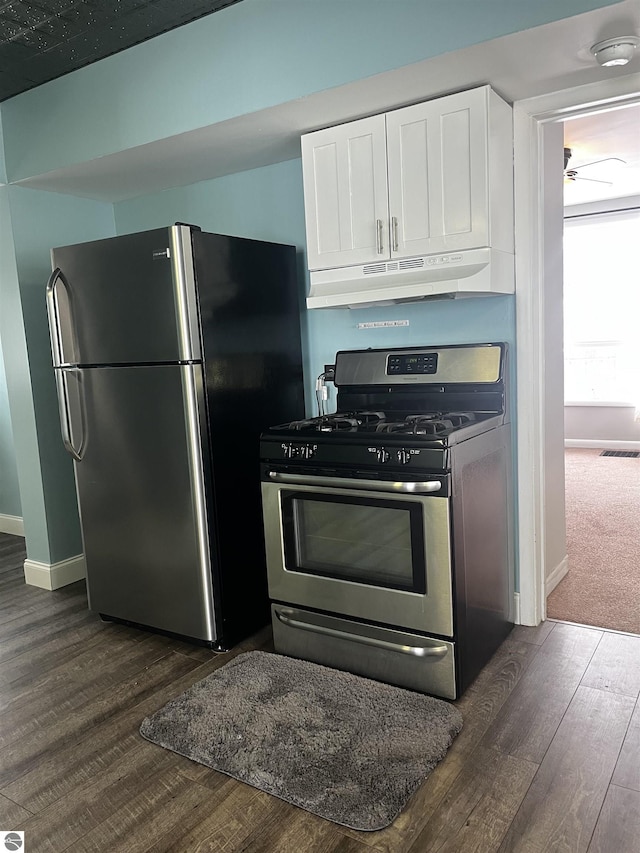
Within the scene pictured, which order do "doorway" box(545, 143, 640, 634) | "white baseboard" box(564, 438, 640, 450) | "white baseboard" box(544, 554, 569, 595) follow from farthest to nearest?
"white baseboard" box(564, 438, 640, 450)
"doorway" box(545, 143, 640, 634)
"white baseboard" box(544, 554, 569, 595)

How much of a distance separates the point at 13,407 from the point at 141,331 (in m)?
1.38


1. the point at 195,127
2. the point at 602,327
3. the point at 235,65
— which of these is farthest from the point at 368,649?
the point at 602,327

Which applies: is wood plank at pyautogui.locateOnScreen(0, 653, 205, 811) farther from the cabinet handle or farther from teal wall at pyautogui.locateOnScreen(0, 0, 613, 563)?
the cabinet handle

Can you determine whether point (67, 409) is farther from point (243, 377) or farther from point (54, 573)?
point (54, 573)

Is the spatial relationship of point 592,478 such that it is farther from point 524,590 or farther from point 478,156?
point 478,156

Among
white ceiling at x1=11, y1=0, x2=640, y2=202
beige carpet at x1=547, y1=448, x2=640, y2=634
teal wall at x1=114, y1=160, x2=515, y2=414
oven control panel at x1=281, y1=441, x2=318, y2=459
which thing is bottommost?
beige carpet at x1=547, y1=448, x2=640, y2=634

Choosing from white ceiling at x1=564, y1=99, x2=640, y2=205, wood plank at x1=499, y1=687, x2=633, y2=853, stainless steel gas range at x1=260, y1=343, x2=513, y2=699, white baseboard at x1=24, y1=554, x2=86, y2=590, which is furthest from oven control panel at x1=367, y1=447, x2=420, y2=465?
white baseboard at x1=24, y1=554, x2=86, y2=590

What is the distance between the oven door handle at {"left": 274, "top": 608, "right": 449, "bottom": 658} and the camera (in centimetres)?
221

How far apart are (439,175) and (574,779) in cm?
198

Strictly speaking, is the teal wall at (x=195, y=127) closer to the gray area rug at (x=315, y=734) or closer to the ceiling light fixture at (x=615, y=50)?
the ceiling light fixture at (x=615, y=50)

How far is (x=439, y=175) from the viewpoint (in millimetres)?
2369

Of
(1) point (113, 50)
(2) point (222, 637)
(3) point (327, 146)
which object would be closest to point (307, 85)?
(3) point (327, 146)

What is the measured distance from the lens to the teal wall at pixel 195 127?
85.3 inches

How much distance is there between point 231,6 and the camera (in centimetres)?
245
